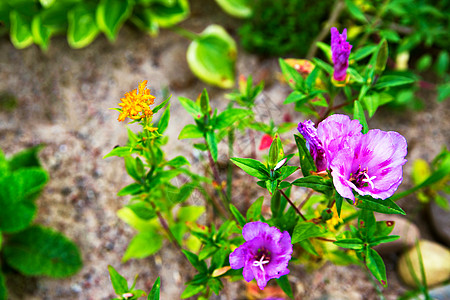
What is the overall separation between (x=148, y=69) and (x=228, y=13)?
61 cm

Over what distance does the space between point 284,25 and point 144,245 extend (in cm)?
134

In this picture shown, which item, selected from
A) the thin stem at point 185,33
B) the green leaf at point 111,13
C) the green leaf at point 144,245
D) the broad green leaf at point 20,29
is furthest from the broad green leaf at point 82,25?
the green leaf at point 144,245

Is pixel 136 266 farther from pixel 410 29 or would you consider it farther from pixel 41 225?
pixel 410 29

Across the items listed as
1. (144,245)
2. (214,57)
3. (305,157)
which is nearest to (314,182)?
(305,157)

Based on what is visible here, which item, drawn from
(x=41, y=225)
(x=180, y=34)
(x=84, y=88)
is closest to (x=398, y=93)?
(x=180, y=34)

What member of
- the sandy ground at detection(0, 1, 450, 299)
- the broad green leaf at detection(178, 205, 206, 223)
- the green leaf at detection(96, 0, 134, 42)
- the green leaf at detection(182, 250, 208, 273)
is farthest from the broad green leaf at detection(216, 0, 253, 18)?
the green leaf at detection(182, 250, 208, 273)

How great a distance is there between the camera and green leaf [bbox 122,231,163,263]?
1.55 meters

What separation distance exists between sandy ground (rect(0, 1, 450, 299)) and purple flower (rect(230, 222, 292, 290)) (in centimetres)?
73

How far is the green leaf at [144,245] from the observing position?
1.55 m

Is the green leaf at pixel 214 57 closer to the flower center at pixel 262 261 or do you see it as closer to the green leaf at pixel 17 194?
the green leaf at pixel 17 194

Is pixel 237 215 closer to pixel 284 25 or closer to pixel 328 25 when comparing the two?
pixel 328 25

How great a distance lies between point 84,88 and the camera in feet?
6.98

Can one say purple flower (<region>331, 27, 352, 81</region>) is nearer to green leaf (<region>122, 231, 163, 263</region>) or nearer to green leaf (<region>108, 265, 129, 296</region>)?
green leaf (<region>108, 265, 129, 296</region>)

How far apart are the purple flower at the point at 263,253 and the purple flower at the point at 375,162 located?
0.21 m
